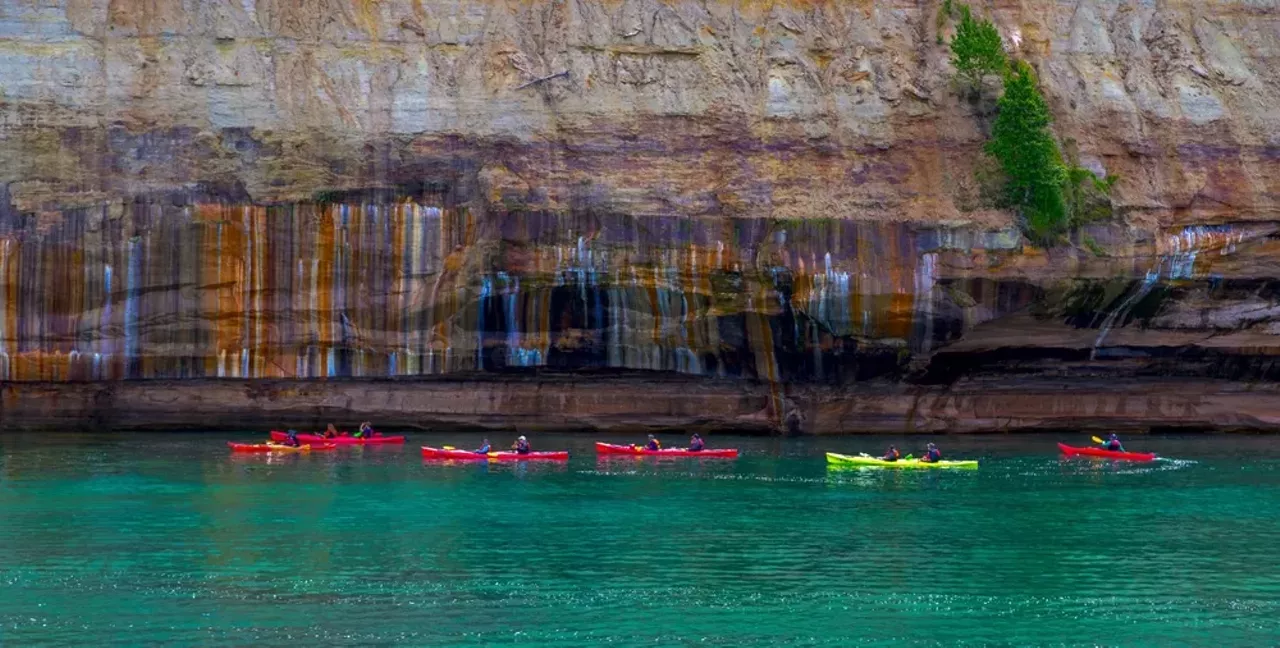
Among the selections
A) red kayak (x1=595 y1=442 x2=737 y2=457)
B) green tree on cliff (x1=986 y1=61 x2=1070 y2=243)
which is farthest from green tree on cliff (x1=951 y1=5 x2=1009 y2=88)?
red kayak (x1=595 y1=442 x2=737 y2=457)

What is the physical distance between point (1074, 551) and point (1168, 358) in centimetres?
2027

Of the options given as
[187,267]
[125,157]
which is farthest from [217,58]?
[187,267]

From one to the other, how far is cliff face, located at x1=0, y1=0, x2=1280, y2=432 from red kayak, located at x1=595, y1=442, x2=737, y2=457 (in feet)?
10.7

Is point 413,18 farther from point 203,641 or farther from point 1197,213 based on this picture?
point 203,641

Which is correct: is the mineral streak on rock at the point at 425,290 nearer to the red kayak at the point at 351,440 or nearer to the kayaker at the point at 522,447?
the red kayak at the point at 351,440

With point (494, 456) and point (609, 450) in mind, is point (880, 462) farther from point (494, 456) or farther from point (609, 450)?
point (494, 456)

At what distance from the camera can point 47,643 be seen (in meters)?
19.6

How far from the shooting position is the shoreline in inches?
1731

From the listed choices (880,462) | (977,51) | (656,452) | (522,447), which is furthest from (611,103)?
(880,462)

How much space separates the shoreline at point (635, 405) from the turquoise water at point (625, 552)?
3886 millimetres

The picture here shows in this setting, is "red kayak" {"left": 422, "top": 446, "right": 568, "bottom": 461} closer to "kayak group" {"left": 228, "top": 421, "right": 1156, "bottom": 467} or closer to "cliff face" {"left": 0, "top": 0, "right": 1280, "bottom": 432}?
"kayak group" {"left": 228, "top": 421, "right": 1156, "bottom": 467}

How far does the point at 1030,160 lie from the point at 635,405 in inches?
530

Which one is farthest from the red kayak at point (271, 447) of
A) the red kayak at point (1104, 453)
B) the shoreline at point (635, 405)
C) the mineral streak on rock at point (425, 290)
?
the red kayak at point (1104, 453)

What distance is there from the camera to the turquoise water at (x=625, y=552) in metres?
21.2
